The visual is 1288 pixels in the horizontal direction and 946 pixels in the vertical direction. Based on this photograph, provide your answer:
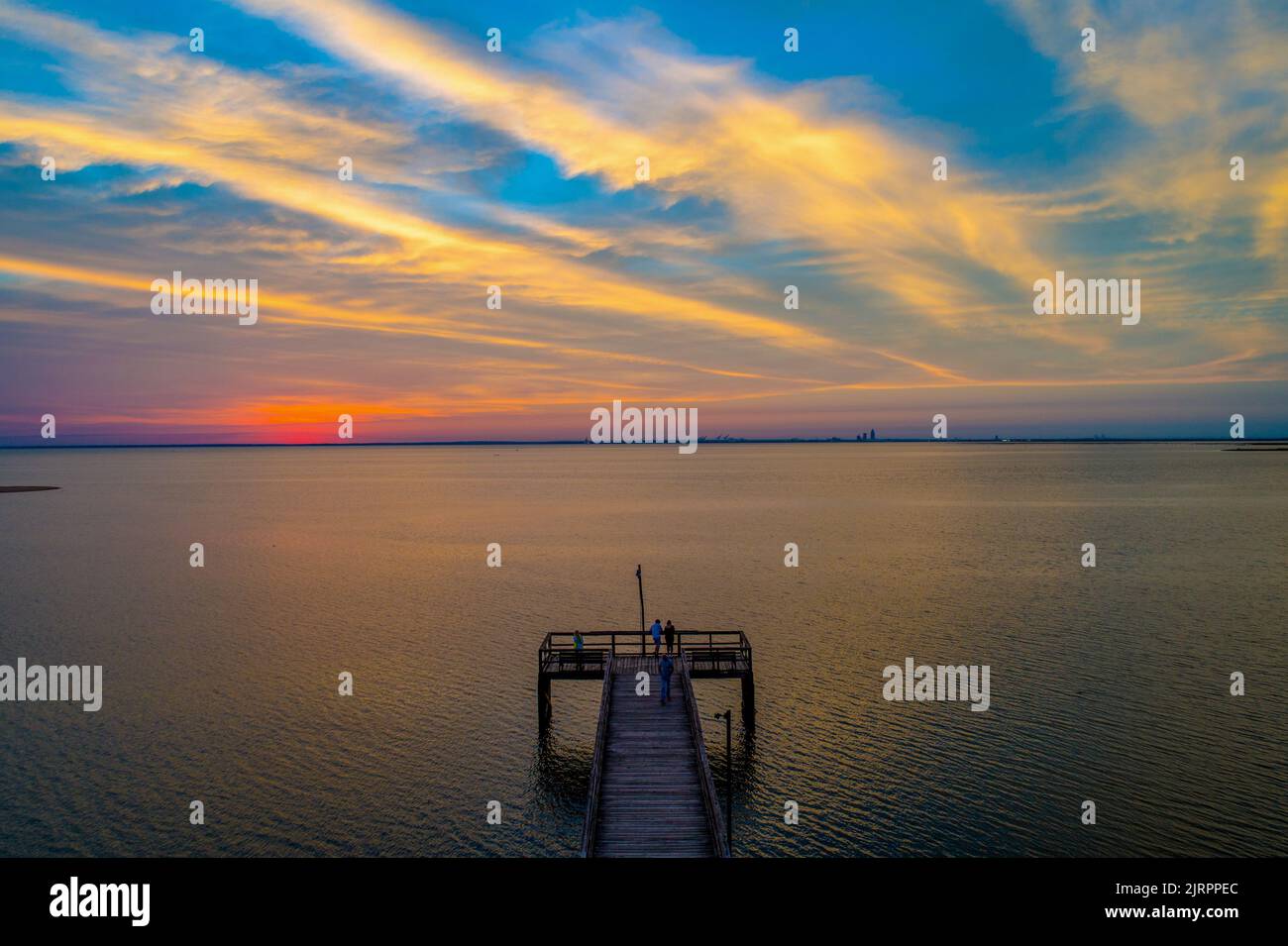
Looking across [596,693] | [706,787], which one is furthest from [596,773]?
[596,693]

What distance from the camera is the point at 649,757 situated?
78.1 feet

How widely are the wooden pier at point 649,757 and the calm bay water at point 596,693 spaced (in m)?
2.31

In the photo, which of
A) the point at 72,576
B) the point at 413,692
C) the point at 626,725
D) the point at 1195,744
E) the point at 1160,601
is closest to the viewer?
the point at 626,725

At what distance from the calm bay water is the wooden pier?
2.31 meters

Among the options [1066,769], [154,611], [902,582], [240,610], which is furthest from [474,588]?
[1066,769]

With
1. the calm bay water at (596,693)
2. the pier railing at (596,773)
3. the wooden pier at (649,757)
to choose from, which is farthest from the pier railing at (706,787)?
the pier railing at (596,773)

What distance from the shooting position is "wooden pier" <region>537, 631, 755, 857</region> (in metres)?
19.7

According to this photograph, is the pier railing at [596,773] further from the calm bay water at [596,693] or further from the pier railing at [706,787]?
the pier railing at [706,787]

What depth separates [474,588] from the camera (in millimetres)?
58125

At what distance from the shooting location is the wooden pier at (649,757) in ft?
64.5

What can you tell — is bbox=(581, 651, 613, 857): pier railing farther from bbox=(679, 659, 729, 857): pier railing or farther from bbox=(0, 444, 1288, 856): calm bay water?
bbox=(679, 659, 729, 857): pier railing

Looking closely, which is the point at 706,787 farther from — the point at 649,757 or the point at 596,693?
the point at 596,693

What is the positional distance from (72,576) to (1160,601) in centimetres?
7839
